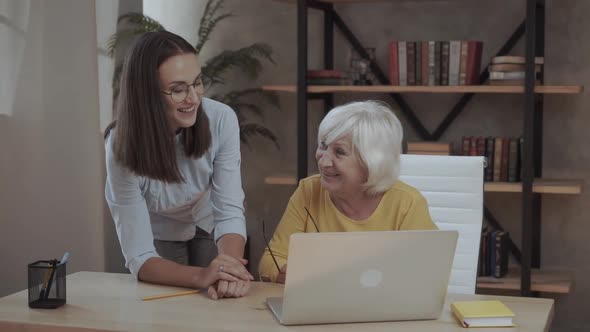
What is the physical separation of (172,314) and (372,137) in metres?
0.71

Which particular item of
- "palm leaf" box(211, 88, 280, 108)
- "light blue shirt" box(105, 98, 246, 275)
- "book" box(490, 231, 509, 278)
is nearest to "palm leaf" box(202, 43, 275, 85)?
"palm leaf" box(211, 88, 280, 108)

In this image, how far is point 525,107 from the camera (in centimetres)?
370

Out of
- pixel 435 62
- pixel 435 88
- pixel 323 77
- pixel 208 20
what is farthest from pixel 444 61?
pixel 208 20

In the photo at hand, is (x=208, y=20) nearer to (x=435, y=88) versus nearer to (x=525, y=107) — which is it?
(x=435, y=88)

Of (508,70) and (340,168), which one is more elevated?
(508,70)

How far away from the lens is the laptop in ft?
5.88

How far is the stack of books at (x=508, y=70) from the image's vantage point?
3.76 m

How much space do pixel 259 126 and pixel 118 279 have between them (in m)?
2.09

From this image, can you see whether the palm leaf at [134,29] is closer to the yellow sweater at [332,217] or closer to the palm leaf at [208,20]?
the palm leaf at [208,20]

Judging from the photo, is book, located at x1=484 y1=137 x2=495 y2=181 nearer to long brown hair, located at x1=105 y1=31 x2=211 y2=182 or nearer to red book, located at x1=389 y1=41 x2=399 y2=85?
red book, located at x1=389 y1=41 x2=399 y2=85

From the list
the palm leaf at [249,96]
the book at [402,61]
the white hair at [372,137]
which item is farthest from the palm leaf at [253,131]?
the white hair at [372,137]

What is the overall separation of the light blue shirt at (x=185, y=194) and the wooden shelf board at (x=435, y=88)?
151cm

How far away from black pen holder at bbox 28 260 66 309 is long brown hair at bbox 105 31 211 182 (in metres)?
0.32

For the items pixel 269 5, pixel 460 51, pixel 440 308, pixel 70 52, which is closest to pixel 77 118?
pixel 70 52
